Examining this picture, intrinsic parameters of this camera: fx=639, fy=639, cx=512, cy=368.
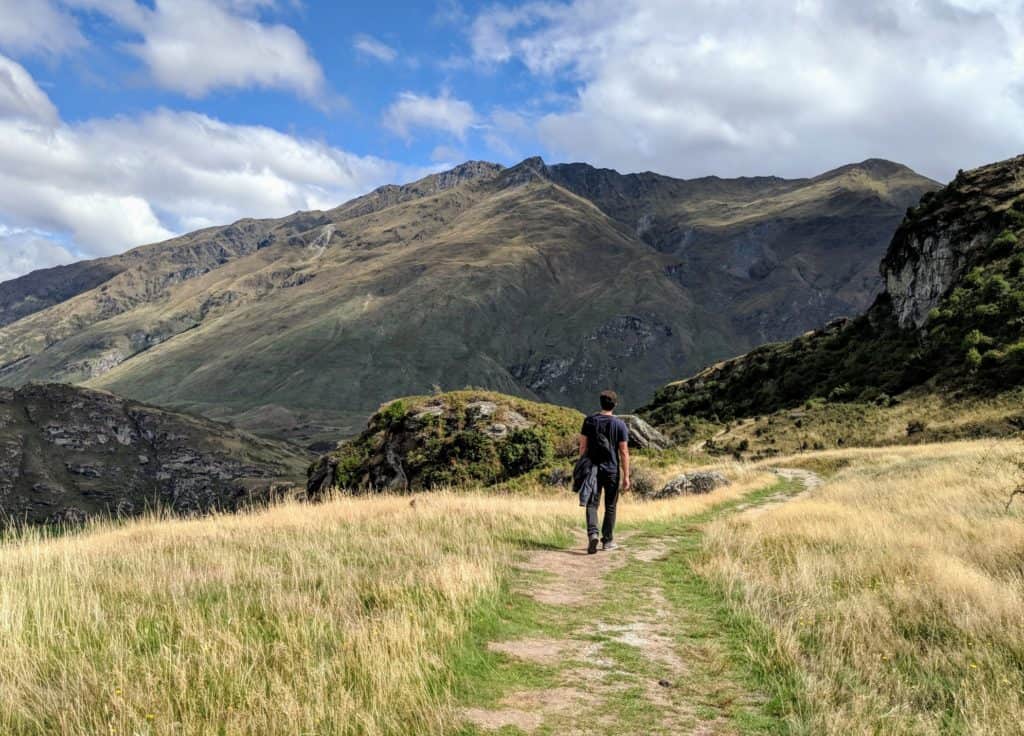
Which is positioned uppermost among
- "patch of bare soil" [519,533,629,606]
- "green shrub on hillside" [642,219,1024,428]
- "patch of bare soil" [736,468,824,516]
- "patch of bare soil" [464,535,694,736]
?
"green shrub on hillside" [642,219,1024,428]

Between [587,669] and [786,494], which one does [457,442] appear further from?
[587,669]

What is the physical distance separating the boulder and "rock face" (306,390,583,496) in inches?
141

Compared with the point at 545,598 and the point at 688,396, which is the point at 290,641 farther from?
the point at 688,396

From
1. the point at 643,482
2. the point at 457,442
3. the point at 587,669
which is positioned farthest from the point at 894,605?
the point at 457,442

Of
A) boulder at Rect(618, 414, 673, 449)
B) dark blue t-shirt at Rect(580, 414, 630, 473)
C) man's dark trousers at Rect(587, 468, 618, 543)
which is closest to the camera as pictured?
man's dark trousers at Rect(587, 468, 618, 543)

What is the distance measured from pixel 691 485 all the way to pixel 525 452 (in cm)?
869

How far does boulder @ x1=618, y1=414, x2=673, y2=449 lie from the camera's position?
120ft

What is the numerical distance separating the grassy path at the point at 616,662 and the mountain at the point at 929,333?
132 feet

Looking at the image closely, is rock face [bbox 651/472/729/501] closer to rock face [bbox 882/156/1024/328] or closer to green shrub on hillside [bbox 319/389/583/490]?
green shrub on hillside [bbox 319/389/583/490]

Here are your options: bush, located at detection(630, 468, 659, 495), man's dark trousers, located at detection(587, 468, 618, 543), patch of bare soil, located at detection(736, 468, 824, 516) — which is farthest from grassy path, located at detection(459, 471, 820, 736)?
bush, located at detection(630, 468, 659, 495)

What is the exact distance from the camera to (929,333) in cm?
5806

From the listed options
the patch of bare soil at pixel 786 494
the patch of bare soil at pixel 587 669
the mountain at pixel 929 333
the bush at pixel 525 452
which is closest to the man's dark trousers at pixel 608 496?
the patch of bare soil at pixel 587 669

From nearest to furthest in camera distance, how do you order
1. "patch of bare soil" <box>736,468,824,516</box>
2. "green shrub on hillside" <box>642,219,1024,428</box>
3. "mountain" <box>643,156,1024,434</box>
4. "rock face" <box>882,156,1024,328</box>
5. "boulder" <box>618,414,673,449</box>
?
1. "patch of bare soil" <box>736,468,824,516</box>
2. "boulder" <box>618,414,673,449</box>
3. "green shrub on hillside" <box>642,219,1024,428</box>
4. "mountain" <box>643,156,1024,434</box>
5. "rock face" <box>882,156,1024,328</box>

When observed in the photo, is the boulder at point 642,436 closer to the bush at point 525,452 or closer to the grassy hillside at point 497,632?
the bush at point 525,452
